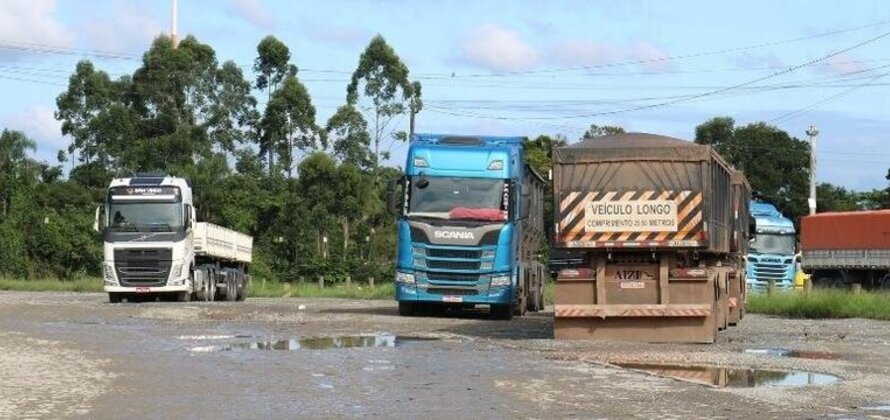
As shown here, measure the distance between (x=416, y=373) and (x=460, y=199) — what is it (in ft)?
41.2

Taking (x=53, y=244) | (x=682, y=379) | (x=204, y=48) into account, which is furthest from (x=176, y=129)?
(x=682, y=379)

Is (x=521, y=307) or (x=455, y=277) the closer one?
(x=455, y=277)

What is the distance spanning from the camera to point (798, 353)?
18.4 metres

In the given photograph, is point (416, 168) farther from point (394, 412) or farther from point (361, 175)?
point (361, 175)

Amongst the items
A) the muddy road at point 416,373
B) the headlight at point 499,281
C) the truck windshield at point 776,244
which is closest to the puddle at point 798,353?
the muddy road at point 416,373

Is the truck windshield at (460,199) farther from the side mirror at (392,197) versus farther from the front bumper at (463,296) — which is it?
the front bumper at (463,296)

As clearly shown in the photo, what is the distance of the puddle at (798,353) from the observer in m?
17.7

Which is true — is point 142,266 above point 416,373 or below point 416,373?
above

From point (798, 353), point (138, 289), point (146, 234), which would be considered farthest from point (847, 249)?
point (798, 353)

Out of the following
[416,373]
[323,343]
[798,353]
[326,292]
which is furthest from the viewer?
[326,292]

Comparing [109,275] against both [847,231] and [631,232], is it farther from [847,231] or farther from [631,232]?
[847,231]

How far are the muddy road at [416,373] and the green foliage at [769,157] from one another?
203 feet

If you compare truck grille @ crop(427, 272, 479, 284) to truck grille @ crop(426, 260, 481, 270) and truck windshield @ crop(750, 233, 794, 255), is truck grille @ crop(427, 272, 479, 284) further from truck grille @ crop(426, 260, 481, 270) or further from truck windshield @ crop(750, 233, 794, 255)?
truck windshield @ crop(750, 233, 794, 255)

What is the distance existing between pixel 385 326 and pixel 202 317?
4.75 meters
